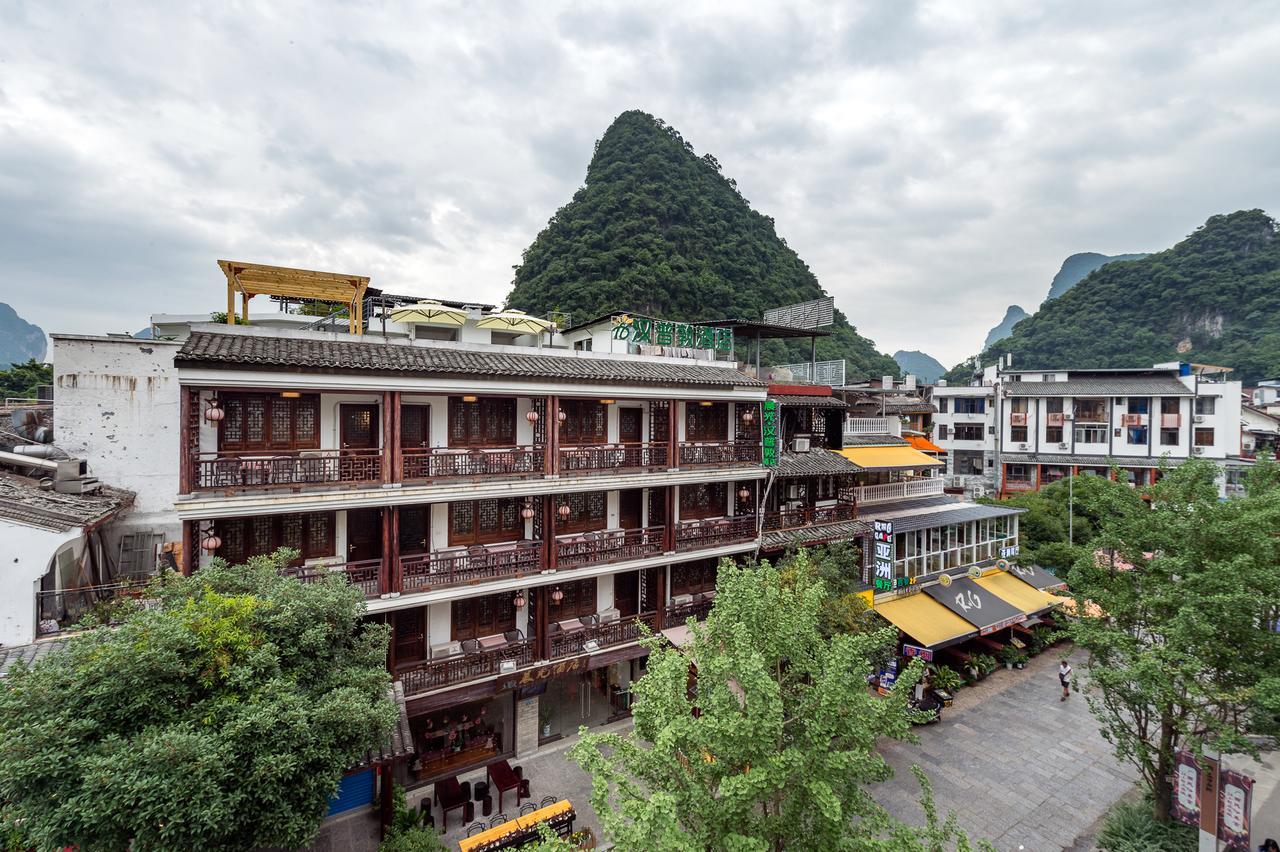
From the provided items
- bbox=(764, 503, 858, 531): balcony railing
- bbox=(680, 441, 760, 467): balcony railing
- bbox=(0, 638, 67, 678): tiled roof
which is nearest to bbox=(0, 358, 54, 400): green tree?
bbox=(0, 638, 67, 678): tiled roof

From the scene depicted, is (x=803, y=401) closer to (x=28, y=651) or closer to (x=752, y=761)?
(x=752, y=761)

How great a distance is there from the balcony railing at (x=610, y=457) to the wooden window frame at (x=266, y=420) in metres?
6.77

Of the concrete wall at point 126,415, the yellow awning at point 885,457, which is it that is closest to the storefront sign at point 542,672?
the concrete wall at point 126,415

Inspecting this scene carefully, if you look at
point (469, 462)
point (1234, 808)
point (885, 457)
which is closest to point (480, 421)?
point (469, 462)

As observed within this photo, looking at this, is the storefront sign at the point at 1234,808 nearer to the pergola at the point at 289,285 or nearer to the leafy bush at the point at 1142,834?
the leafy bush at the point at 1142,834

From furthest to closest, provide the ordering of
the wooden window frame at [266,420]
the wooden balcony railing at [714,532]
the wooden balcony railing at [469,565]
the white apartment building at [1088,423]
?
the white apartment building at [1088,423] < the wooden balcony railing at [714,532] < the wooden balcony railing at [469,565] < the wooden window frame at [266,420]

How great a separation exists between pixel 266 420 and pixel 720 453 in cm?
1380

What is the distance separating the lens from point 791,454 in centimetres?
2150

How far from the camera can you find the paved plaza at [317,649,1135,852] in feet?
44.3

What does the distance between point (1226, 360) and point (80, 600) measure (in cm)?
9036

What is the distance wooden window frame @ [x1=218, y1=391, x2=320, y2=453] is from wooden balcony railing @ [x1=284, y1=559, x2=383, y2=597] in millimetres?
3132

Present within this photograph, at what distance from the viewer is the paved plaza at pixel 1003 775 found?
1349cm

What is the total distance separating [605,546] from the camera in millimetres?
16938

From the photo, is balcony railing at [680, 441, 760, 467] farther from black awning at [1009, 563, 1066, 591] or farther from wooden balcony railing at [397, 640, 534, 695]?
black awning at [1009, 563, 1066, 591]
